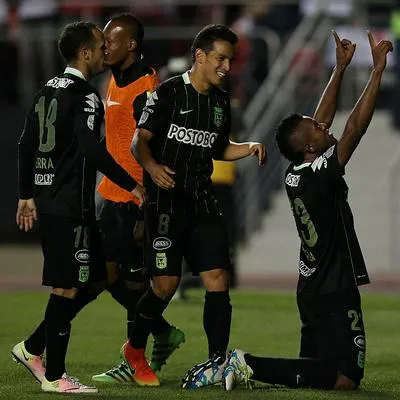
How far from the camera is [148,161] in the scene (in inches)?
343

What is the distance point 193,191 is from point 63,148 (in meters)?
0.85

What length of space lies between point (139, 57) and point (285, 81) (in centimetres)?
1024

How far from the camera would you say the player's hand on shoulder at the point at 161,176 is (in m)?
8.62

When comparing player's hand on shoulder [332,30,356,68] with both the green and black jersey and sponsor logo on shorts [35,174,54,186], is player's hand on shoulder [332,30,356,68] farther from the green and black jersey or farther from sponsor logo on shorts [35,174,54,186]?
sponsor logo on shorts [35,174,54,186]

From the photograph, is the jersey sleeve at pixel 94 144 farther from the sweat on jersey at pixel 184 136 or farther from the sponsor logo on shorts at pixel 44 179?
the sweat on jersey at pixel 184 136

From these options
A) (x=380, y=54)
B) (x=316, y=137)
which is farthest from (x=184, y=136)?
(x=380, y=54)

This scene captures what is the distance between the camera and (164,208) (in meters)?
8.97

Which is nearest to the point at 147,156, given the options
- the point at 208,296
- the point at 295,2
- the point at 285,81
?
the point at 208,296

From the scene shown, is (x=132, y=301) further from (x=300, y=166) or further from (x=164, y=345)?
(x=300, y=166)

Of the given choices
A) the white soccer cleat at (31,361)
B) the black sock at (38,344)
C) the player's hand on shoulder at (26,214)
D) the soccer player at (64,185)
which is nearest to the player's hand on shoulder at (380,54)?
the soccer player at (64,185)

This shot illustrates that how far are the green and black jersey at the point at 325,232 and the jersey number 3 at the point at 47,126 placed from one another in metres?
1.39

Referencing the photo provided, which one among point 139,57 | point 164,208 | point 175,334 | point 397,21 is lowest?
point 175,334

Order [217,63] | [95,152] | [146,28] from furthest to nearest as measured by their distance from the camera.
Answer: [146,28], [217,63], [95,152]

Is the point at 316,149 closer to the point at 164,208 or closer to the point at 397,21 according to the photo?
the point at 164,208
